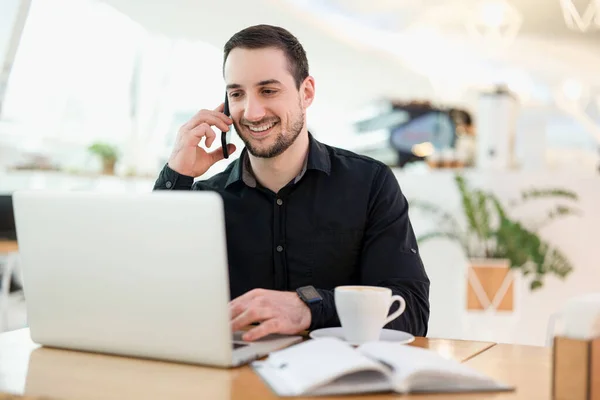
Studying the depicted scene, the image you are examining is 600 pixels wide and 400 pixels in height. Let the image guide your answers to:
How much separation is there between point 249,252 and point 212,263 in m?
0.91

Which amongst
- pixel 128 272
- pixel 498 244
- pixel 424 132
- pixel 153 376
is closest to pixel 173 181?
pixel 128 272

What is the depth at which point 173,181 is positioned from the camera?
2125 mm

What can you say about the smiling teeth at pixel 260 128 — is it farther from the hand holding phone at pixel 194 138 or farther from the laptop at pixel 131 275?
the laptop at pixel 131 275

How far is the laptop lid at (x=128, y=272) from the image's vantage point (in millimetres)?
1192

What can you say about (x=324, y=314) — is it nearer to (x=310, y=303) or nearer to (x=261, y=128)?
(x=310, y=303)

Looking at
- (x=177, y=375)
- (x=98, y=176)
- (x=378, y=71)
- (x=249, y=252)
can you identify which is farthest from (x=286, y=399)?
(x=378, y=71)

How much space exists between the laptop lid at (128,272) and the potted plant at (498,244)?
3886 millimetres

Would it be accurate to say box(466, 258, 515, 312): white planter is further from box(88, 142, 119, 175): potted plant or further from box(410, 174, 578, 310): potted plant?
box(88, 142, 119, 175): potted plant

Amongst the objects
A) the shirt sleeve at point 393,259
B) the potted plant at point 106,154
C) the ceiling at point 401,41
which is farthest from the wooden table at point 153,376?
the ceiling at point 401,41

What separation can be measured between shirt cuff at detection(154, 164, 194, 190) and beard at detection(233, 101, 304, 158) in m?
0.20

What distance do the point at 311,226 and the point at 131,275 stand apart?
874 mm

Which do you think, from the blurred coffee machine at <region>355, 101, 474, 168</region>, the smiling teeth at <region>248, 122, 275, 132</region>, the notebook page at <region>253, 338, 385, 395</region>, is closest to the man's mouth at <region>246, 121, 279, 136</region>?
the smiling teeth at <region>248, 122, 275, 132</region>

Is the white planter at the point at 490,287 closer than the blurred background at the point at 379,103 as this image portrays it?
Yes

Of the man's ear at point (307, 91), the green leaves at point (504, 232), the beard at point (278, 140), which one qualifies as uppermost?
the man's ear at point (307, 91)
